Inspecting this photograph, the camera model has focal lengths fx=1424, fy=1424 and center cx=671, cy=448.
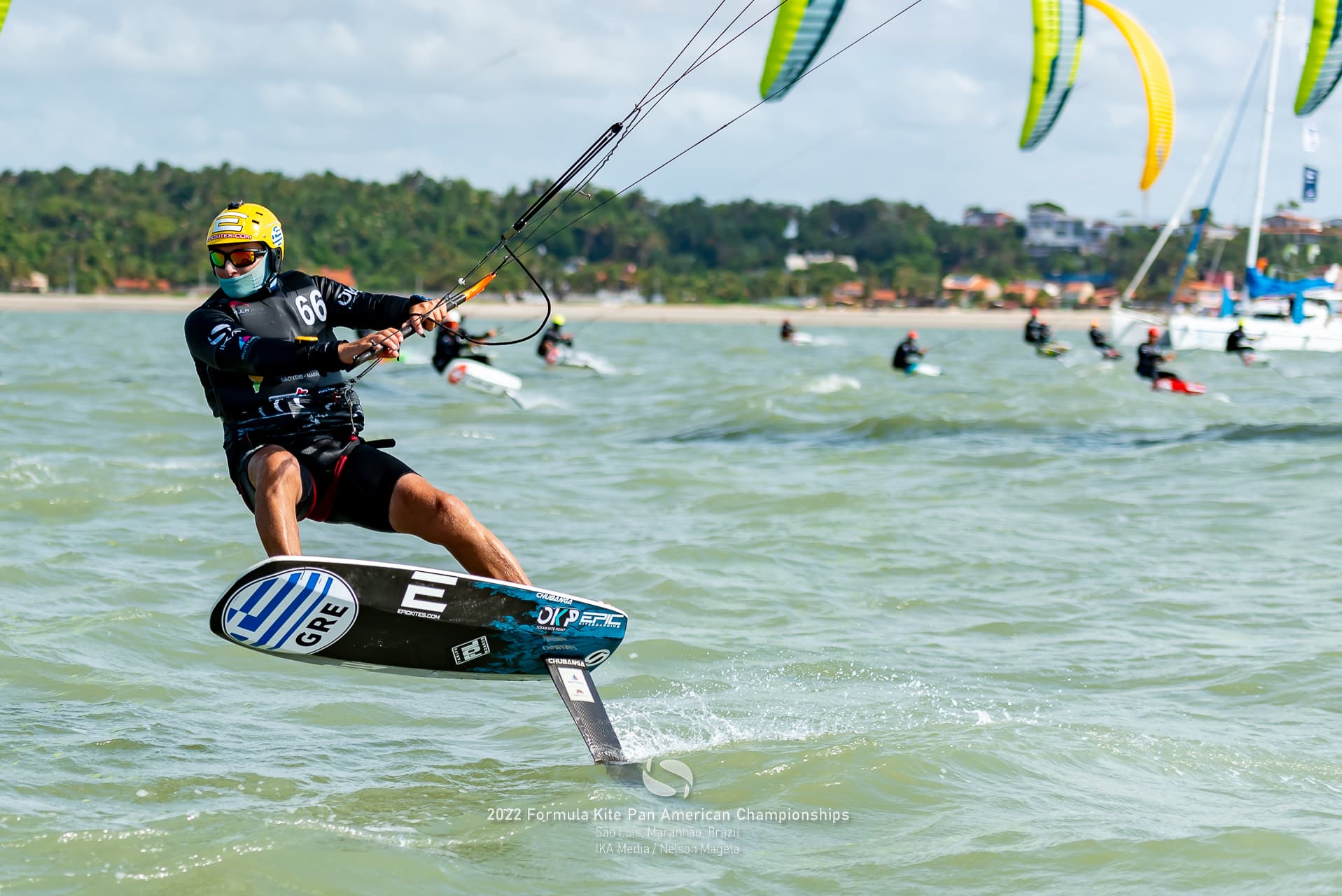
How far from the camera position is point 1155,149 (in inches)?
1149

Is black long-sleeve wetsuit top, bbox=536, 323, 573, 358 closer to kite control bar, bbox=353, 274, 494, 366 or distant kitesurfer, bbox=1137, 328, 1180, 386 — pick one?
distant kitesurfer, bbox=1137, 328, 1180, 386

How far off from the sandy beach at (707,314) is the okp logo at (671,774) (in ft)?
241

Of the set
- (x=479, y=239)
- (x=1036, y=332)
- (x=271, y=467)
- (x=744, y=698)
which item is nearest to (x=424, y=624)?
(x=271, y=467)

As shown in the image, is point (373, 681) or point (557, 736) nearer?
point (557, 736)

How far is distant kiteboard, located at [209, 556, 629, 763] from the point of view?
437cm

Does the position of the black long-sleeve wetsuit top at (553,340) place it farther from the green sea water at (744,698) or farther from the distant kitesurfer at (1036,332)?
the green sea water at (744,698)

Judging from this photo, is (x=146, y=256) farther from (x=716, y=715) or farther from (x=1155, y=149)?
(x=716, y=715)

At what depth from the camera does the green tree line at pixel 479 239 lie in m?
92.8

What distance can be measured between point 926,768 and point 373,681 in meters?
2.42

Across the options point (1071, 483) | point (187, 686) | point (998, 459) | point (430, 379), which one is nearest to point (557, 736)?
point (187, 686)

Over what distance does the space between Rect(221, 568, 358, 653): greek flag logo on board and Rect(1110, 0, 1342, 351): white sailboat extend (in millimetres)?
34497

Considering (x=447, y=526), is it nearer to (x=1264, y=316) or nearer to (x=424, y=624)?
(x=424, y=624)

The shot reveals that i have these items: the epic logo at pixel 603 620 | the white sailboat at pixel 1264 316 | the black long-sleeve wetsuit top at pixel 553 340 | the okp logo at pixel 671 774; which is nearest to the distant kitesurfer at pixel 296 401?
the epic logo at pixel 603 620

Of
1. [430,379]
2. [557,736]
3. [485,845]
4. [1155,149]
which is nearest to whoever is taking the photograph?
[485,845]
